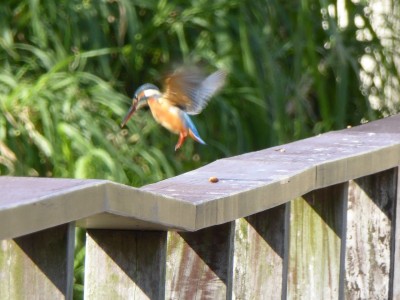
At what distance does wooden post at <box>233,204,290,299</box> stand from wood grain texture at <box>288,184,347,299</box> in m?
0.18

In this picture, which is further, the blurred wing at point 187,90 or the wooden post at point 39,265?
the blurred wing at point 187,90

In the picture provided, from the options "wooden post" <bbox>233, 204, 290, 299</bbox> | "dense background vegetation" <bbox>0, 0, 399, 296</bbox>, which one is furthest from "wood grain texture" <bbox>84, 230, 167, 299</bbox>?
"dense background vegetation" <bbox>0, 0, 399, 296</bbox>

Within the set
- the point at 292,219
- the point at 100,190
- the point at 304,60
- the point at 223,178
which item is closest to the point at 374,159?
the point at 292,219

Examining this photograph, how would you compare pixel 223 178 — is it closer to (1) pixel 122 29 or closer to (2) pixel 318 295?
(2) pixel 318 295

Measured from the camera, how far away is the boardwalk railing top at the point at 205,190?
3.07ft

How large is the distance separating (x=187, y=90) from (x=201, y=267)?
4.10 feet

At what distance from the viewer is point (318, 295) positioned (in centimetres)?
166

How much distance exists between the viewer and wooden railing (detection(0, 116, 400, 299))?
0.98 m

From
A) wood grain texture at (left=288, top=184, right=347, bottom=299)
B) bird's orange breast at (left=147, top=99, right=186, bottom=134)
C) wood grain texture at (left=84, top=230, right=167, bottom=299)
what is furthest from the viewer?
bird's orange breast at (left=147, top=99, right=186, bottom=134)

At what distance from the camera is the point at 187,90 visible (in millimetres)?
2537

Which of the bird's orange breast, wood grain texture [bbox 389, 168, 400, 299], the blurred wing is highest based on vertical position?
the blurred wing

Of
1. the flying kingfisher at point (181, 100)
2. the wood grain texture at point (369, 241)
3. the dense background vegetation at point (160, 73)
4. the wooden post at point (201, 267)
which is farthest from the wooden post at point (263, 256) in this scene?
the dense background vegetation at point (160, 73)

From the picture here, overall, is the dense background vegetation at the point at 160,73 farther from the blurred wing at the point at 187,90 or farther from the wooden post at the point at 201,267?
the wooden post at the point at 201,267

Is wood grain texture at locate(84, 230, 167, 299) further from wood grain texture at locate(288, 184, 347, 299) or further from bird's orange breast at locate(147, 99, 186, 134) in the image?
bird's orange breast at locate(147, 99, 186, 134)
